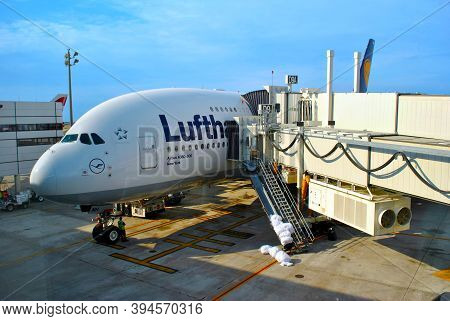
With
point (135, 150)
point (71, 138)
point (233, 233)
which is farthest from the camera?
point (233, 233)

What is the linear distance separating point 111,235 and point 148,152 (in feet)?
16.1

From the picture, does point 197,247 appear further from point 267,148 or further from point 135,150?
point 267,148

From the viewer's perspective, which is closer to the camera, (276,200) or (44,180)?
(44,180)

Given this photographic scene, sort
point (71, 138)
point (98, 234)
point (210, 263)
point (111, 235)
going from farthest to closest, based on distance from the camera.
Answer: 1. point (98, 234)
2. point (111, 235)
3. point (71, 138)
4. point (210, 263)

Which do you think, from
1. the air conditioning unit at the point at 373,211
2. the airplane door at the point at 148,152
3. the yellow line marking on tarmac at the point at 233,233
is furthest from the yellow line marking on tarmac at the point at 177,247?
the air conditioning unit at the point at 373,211

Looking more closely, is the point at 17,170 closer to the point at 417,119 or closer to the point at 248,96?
the point at 248,96

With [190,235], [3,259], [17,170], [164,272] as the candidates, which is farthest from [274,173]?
[17,170]

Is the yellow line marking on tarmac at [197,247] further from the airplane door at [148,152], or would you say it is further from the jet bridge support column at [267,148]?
the jet bridge support column at [267,148]

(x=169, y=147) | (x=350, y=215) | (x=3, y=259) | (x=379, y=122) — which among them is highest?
(x=379, y=122)

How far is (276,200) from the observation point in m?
20.5

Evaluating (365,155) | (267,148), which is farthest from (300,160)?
(365,155)

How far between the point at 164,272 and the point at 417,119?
11960mm

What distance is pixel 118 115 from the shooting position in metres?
18.8

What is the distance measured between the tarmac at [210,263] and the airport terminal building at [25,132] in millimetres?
8094
